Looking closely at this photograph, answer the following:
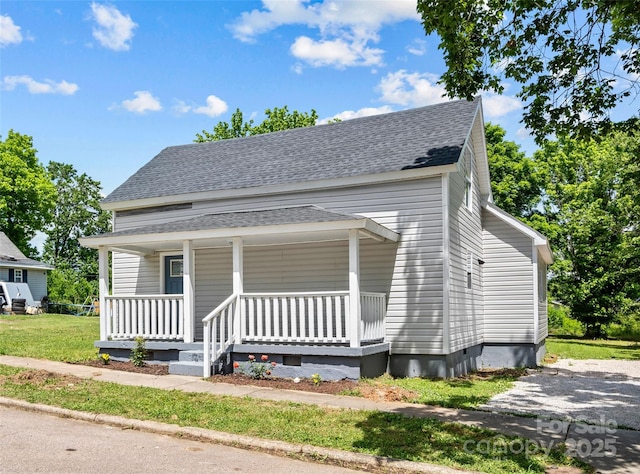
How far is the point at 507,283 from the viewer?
50.3 feet

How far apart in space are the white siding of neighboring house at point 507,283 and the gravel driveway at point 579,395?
1.33 meters

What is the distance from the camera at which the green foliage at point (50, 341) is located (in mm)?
12865

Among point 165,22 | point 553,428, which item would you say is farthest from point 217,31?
point 553,428

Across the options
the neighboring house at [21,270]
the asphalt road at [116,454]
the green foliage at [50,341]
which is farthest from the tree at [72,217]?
the asphalt road at [116,454]

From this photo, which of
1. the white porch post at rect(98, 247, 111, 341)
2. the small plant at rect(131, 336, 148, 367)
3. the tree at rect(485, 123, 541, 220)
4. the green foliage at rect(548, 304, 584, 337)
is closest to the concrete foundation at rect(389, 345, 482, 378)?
the small plant at rect(131, 336, 148, 367)

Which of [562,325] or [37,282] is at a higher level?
[37,282]

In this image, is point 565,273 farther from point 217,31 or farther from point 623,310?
point 217,31

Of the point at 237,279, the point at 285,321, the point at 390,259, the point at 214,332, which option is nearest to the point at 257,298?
the point at 237,279

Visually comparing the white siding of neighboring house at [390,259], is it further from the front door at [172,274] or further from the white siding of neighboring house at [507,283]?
the white siding of neighboring house at [507,283]

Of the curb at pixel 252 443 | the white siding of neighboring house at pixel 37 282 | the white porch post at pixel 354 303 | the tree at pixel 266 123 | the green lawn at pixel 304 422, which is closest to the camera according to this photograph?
the curb at pixel 252 443

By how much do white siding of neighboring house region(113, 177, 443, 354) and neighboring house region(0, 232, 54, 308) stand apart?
2761cm

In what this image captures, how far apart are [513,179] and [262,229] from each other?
82.6 feet

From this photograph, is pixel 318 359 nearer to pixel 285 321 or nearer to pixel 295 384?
pixel 295 384

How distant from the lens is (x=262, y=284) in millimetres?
13125
